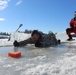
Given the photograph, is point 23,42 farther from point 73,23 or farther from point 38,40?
point 73,23

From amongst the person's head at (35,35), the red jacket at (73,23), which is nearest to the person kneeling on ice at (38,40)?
the person's head at (35,35)

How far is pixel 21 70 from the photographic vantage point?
399cm

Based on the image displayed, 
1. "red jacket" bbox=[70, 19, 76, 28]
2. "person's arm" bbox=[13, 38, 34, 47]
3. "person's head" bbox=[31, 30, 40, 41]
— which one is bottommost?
"person's arm" bbox=[13, 38, 34, 47]

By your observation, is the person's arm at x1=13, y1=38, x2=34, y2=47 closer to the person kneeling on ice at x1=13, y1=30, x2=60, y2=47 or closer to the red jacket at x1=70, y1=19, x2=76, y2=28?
the person kneeling on ice at x1=13, y1=30, x2=60, y2=47

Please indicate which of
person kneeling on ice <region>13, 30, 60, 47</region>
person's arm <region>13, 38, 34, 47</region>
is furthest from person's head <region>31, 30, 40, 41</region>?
person's arm <region>13, 38, 34, 47</region>

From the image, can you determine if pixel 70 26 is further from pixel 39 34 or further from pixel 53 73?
pixel 53 73

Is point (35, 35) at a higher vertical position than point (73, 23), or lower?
lower

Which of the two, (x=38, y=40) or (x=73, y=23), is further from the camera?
(x=73, y=23)

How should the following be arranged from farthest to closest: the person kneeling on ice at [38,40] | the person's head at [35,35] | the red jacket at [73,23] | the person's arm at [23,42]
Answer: the red jacket at [73,23]
the person's arm at [23,42]
the person kneeling on ice at [38,40]
the person's head at [35,35]

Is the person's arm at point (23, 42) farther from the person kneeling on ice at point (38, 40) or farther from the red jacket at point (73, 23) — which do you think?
the red jacket at point (73, 23)

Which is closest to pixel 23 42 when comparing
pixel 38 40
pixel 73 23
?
pixel 38 40

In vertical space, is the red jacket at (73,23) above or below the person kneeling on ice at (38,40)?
above

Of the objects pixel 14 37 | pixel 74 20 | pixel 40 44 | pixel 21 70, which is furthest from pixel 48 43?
pixel 21 70

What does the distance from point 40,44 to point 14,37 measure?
542 centimetres
